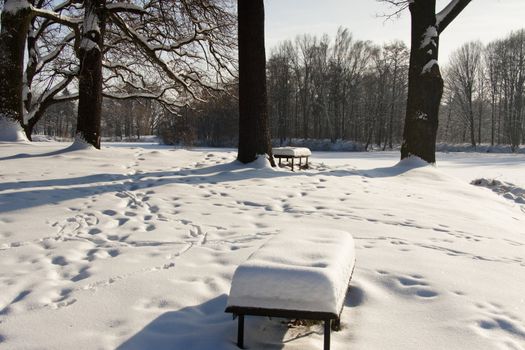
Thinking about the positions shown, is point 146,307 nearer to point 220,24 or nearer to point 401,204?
point 401,204

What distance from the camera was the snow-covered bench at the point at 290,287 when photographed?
2.76m

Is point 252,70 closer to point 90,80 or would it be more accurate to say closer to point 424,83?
point 90,80

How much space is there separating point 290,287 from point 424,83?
1075cm

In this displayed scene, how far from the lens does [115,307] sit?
3.56 metres

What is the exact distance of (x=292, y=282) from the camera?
2.82 m

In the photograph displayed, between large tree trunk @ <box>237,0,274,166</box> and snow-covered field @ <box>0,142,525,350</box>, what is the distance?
3.92 ft

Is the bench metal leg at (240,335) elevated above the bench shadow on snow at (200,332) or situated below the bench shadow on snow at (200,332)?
above

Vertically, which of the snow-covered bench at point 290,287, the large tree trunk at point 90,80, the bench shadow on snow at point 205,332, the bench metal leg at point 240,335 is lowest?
the bench shadow on snow at point 205,332

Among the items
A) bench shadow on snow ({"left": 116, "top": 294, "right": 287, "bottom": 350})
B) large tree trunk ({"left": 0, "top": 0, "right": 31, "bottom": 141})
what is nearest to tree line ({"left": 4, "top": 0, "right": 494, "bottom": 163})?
large tree trunk ({"left": 0, "top": 0, "right": 31, "bottom": 141})

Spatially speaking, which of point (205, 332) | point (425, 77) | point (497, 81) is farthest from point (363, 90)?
point (205, 332)

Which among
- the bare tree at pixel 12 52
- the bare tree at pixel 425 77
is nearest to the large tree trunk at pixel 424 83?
the bare tree at pixel 425 77

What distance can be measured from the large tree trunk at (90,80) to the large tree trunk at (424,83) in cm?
837

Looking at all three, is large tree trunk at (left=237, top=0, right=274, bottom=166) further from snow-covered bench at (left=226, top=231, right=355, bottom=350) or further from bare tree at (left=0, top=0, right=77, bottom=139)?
snow-covered bench at (left=226, top=231, right=355, bottom=350)

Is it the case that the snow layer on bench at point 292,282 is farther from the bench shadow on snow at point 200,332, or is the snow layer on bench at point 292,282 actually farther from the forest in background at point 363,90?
the forest in background at point 363,90
